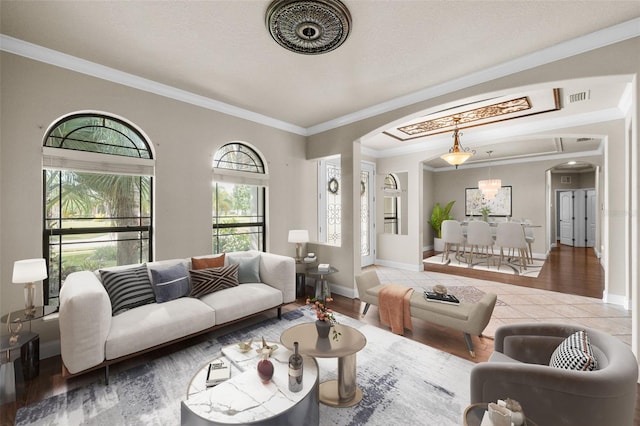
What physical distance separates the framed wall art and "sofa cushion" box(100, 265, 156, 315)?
8883 mm

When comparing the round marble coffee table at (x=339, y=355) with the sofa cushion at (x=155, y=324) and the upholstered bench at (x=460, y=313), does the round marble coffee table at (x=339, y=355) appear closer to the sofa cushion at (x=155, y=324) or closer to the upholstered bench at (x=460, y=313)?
the sofa cushion at (x=155, y=324)

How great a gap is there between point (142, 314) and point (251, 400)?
5.28 feet

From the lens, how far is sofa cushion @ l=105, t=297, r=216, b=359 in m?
2.19

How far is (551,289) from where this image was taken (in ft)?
15.4

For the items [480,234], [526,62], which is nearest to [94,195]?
[526,62]

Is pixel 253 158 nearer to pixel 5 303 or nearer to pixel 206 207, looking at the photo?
pixel 206 207

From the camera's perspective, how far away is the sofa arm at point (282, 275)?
11.3ft

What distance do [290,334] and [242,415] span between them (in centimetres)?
80

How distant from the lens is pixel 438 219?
8.69 metres

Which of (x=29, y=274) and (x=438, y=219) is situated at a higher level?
(x=438, y=219)

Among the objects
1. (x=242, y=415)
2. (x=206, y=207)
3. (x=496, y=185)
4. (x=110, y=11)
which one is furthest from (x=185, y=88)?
(x=496, y=185)

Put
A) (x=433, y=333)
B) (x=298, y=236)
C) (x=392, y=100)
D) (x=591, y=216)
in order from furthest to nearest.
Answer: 1. (x=591, y=216)
2. (x=298, y=236)
3. (x=392, y=100)
4. (x=433, y=333)

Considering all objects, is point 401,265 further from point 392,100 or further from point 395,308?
point 392,100

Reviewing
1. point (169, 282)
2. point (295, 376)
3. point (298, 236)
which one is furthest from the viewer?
point (298, 236)
